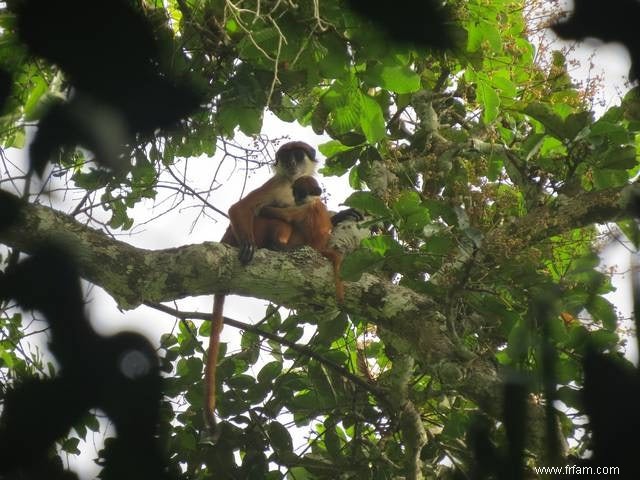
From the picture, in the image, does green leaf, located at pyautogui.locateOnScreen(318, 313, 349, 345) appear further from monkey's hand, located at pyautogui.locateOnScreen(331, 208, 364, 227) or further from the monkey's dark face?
the monkey's dark face

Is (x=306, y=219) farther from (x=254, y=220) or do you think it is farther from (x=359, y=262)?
(x=359, y=262)

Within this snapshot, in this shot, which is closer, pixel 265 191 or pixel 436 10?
pixel 436 10

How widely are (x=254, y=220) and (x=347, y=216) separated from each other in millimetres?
695

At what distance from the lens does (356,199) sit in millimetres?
2801

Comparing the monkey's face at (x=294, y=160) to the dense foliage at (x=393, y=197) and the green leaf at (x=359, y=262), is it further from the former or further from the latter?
the green leaf at (x=359, y=262)

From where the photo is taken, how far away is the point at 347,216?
4.99 m

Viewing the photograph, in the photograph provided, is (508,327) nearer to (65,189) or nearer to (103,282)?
(103,282)

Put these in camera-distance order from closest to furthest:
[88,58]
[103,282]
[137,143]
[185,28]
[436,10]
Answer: [436,10]
[88,58]
[103,282]
[137,143]
[185,28]

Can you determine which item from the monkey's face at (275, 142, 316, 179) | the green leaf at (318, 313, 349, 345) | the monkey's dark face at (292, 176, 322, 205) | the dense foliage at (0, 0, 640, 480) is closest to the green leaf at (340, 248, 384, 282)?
the dense foliage at (0, 0, 640, 480)

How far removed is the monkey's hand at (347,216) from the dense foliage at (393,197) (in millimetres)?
577

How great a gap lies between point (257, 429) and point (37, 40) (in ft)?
7.45

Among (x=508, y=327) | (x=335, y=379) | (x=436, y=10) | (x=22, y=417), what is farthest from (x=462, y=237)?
(x=22, y=417)

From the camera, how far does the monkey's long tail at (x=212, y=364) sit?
11.8 ft

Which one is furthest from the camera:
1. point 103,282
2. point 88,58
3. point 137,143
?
point 137,143
